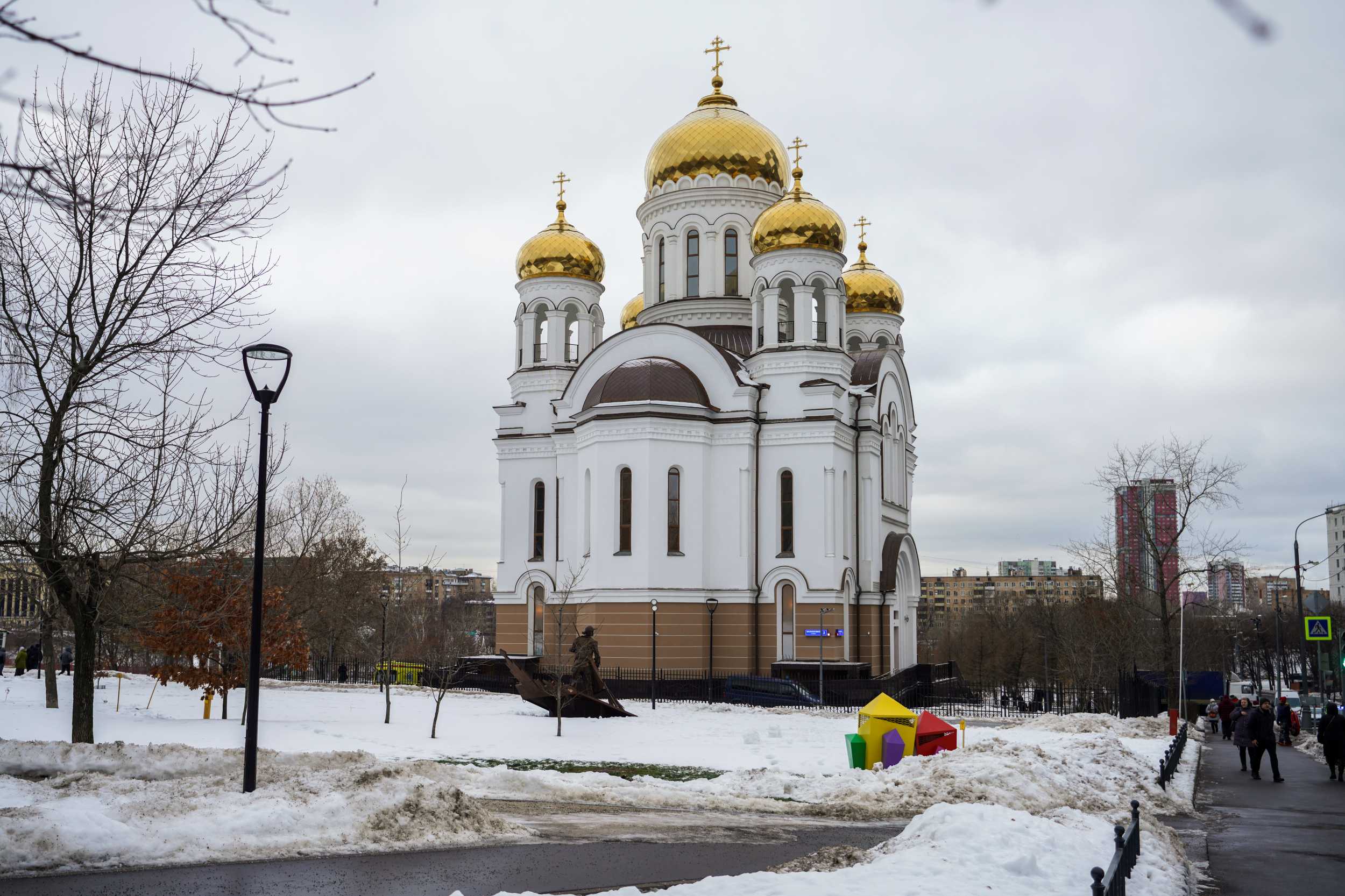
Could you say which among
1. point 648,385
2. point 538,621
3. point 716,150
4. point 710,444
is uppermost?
point 716,150

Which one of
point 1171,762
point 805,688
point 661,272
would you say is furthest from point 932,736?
point 661,272

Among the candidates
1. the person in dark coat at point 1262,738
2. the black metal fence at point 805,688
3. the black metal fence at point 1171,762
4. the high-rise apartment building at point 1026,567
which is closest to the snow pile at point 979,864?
the black metal fence at point 1171,762

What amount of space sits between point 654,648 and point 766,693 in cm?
304

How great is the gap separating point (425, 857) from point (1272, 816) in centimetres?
954

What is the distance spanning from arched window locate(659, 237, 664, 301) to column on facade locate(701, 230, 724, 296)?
1.56m

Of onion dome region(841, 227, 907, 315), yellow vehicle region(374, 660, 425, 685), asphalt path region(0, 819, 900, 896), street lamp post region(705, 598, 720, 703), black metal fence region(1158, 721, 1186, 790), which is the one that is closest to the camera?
asphalt path region(0, 819, 900, 896)

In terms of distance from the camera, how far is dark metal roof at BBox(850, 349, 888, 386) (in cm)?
3850

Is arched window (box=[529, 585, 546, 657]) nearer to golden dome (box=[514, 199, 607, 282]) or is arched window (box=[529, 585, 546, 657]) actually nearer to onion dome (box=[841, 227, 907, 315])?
golden dome (box=[514, 199, 607, 282])

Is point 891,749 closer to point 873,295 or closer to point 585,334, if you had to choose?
point 585,334

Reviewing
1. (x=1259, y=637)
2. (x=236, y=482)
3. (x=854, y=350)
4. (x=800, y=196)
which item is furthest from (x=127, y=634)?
(x=1259, y=637)

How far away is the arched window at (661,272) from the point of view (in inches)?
1576

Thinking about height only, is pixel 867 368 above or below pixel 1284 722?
above

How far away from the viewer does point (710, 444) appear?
113 feet

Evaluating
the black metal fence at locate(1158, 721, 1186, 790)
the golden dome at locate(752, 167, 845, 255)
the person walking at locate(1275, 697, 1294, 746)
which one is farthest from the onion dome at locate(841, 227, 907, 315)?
the black metal fence at locate(1158, 721, 1186, 790)
